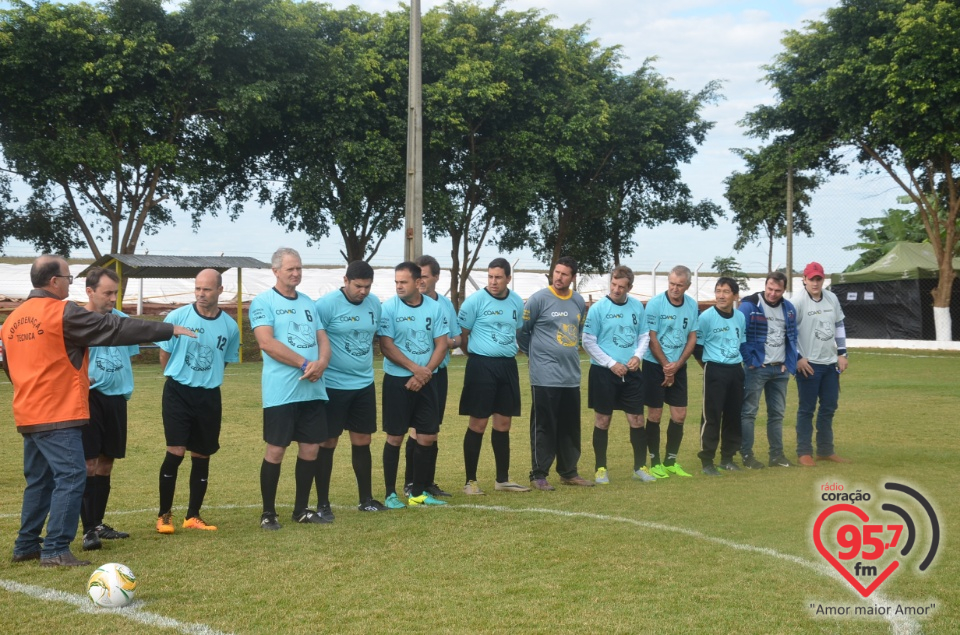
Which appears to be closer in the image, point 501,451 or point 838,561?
point 838,561

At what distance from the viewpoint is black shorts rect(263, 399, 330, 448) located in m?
6.56

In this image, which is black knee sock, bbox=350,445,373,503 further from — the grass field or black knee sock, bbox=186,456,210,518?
black knee sock, bbox=186,456,210,518

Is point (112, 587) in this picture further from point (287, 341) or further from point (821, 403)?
point (821, 403)

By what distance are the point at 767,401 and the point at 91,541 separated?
21.5 feet

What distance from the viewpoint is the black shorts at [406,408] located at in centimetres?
755

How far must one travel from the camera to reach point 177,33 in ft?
75.0

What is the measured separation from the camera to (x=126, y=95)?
2242 centimetres

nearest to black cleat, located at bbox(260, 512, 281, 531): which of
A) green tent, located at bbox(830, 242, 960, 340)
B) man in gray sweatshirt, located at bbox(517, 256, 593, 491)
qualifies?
man in gray sweatshirt, located at bbox(517, 256, 593, 491)

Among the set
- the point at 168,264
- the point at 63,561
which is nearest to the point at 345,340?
the point at 63,561

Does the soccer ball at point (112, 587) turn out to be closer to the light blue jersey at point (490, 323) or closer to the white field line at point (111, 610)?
the white field line at point (111, 610)

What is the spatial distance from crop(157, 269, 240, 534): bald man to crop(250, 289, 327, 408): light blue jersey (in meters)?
0.32

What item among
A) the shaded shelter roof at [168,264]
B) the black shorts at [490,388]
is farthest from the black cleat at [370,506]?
the shaded shelter roof at [168,264]

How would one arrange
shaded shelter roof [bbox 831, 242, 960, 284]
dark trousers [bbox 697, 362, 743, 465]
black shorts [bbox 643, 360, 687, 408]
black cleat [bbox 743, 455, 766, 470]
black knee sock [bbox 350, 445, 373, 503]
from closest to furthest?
black knee sock [bbox 350, 445, 373, 503]
black shorts [bbox 643, 360, 687, 408]
dark trousers [bbox 697, 362, 743, 465]
black cleat [bbox 743, 455, 766, 470]
shaded shelter roof [bbox 831, 242, 960, 284]

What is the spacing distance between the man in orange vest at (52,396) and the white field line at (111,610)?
0.46m
